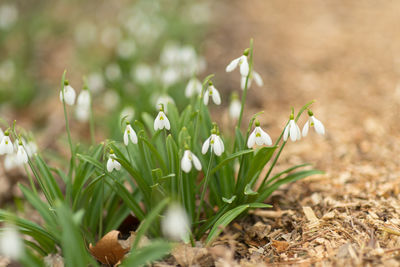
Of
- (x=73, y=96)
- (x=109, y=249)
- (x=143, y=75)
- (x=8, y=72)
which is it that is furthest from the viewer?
(x=8, y=72)

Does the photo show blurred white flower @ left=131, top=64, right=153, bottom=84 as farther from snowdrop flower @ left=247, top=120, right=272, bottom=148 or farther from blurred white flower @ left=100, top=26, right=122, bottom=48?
snowdrop flower @ left=247, top=120, right=272, bottom=148

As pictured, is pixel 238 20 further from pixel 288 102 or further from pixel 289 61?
pixel 288 102

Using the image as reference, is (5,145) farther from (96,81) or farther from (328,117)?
(328,117)

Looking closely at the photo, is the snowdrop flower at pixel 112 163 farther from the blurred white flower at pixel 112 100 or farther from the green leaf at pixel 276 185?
the blurred white flower at pixel 112 100

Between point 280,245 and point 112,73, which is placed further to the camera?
point 112,73

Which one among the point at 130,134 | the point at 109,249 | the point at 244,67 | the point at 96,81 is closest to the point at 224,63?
the point at 96,81

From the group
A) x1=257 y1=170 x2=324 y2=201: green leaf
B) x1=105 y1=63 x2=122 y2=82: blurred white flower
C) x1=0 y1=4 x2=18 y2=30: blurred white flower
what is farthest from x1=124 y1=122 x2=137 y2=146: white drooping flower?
x1=0 y1=4 x2=18 y2=30: blurred white flower

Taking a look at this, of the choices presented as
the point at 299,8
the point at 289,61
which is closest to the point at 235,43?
the point at 289,61
